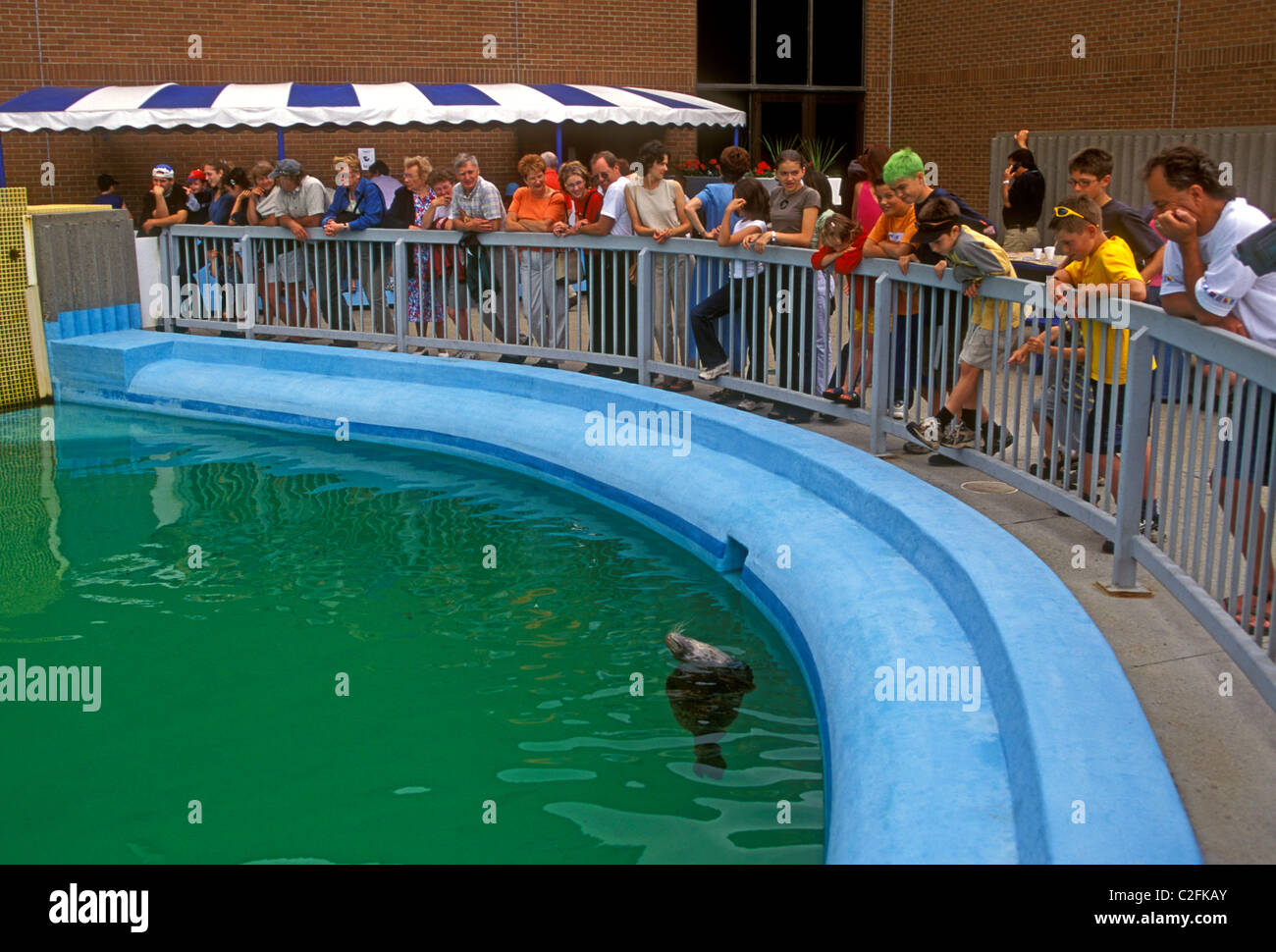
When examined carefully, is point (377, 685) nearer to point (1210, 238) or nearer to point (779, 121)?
point (1210, 238)

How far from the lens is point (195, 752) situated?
5.41 meters

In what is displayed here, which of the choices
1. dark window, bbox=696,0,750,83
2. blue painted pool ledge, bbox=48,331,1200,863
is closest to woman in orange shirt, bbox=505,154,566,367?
blue painted pool ledge, bbox=48,331,1200,863

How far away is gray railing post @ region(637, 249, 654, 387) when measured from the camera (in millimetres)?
10453

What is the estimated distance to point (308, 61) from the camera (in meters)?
22.6

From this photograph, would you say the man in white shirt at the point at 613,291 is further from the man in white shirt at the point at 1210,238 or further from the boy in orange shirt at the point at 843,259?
the man in white shirt at the point at 1210,238

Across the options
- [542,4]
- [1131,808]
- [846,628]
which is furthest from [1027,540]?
[542,4]

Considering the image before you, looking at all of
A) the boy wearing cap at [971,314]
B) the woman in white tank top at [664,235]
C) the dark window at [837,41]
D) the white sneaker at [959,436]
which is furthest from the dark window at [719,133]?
the white sneaker at [959,436]

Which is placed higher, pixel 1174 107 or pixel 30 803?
pixel 1174 107

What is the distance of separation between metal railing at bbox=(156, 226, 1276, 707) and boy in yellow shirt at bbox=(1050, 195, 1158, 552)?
0.08ft

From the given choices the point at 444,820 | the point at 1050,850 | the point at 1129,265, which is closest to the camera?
the point at 1050,850

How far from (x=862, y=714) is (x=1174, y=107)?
64.6 feet

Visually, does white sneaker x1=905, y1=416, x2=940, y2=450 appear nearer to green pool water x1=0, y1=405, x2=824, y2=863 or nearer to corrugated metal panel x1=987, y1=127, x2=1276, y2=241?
green pool water x1=0, y1=405, x2=824, y2=863

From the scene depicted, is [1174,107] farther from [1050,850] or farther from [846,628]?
[1050,850]

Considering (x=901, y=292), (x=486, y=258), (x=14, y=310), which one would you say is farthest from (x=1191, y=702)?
(x=14, y=310)
